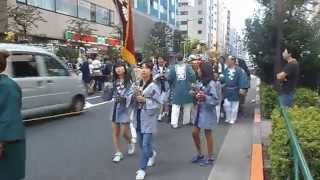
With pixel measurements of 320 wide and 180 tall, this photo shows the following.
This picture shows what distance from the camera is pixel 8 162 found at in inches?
195

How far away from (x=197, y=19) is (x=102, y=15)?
9356 cm

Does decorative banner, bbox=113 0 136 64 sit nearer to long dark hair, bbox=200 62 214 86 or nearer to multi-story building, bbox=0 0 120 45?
long dark hair, bbox=200 62 214 86

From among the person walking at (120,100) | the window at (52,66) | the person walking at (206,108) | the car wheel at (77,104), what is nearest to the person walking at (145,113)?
the person walking at (120,100)

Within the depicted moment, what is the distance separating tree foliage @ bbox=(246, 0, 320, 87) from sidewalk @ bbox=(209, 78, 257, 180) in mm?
1846

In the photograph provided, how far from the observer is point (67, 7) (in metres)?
45.1

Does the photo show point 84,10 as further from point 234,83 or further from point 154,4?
point 154,4

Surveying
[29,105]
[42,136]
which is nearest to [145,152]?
[42,136]

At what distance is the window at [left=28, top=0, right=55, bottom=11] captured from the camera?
3788 cm

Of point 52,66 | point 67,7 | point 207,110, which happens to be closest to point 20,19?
point 67,7

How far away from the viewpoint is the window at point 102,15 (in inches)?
2139

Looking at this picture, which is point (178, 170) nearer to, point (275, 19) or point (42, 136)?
point (42, 136)

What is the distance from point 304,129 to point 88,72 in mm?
16848

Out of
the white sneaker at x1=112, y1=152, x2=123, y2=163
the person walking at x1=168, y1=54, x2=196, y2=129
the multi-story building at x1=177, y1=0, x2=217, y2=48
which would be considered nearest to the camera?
the white sneaker at x1=112, y1=152, x2=123, y2=163

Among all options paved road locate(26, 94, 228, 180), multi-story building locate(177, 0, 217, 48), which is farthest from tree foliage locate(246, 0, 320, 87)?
multi-story building locate(177, 0, 217, 48)
